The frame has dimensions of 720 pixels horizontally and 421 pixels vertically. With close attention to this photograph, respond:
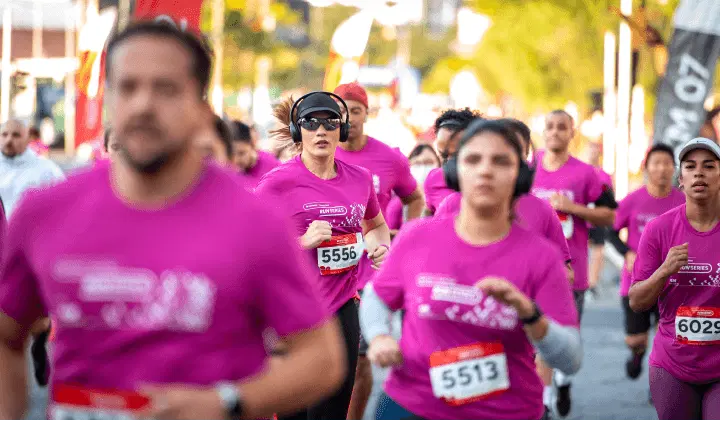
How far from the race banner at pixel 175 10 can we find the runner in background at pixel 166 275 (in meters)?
6.83

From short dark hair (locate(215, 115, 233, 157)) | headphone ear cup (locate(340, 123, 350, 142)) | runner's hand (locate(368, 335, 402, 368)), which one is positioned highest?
short dark hair (locate(215, 115, 233, 157))

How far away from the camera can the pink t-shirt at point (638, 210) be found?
37.1 feet

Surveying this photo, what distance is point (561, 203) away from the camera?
10.0 m

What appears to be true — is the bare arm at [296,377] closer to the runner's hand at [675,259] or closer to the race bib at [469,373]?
the race bib at [469,373]

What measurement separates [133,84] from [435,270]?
167 centimetres

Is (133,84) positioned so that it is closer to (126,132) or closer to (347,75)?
(126,132)

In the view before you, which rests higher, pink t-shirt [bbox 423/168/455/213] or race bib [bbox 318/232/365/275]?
race bib [bbox 318/232/365/275]

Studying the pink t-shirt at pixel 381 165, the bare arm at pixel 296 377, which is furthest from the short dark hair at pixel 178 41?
the pink t-shirt at pixel 381 165

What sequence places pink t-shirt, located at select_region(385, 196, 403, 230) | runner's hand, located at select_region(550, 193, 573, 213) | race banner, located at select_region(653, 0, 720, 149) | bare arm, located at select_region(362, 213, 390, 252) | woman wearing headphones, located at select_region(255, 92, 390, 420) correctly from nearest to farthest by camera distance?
woman wearing headphones, located at select_region(255, 92, 390, 420), bare arm, located at select_region(362, 213, 390, 252), runner's hand, located at select_region(550, 193, 573, 213), pink t-shirt, located at select_region(385, 196, 403, 230), race banner, located at select_region(653, 0, 720, 149)

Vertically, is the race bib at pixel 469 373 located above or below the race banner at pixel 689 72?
A: above

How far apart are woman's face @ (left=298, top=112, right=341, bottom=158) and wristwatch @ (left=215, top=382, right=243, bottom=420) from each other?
4.35 m

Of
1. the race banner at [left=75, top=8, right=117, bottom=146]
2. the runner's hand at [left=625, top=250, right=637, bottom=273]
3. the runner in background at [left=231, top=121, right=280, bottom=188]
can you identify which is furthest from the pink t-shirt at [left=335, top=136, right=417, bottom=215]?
the race banner at [left=75, top=8, right=117, bottom=146]

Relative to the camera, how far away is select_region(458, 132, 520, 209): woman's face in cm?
436

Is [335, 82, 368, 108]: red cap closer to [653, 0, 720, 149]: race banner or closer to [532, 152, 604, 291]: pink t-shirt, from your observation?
[532, 152, 604, 291]: pink t-shirt
